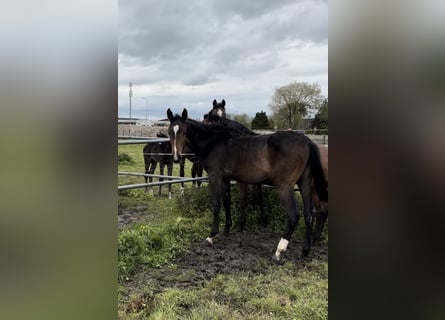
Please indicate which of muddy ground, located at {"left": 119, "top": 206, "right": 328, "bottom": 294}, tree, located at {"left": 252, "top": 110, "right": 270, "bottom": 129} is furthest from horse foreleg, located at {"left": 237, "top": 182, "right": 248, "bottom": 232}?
tree, located at {"left": 252, "top": 110, "right": 270, "bottom": 129}

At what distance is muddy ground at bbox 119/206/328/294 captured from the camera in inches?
102

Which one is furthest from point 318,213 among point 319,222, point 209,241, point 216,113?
point 216,113

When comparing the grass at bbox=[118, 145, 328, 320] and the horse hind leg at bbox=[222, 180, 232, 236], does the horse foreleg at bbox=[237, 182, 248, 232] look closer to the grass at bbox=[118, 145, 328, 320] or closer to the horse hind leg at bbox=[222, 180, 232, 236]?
the horse hind leg at bbox=[222, 180, 232, 236]

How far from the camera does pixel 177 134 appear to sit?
12.7 ft

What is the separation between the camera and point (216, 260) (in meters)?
3.09

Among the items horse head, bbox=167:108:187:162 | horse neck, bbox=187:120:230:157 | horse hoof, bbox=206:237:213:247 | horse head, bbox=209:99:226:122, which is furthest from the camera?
horse head, bbox=209:99:226:122

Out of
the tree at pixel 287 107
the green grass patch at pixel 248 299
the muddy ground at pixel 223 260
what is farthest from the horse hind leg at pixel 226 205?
the tree at pixel 287 107

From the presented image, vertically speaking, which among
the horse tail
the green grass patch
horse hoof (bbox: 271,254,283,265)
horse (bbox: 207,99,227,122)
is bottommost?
horse hoof (bbox: 271,254,283,265)

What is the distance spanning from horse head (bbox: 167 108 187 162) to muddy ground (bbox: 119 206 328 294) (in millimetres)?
1048

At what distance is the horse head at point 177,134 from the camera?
382cm

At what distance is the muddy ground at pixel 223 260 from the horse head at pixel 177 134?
105 cm

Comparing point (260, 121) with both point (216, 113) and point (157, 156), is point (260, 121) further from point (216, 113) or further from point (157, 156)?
point (216, 113)
